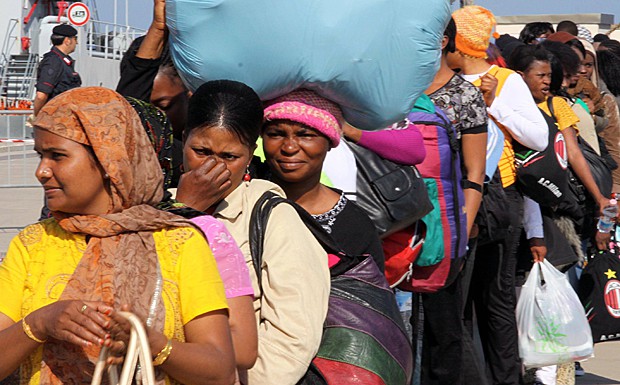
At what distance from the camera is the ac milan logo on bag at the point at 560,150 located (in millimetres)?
6145

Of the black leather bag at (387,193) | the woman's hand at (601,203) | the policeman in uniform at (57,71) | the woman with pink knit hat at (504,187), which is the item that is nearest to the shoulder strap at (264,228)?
the black leather bag at (387,193)

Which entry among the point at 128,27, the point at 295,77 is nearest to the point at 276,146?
the point at 295,77

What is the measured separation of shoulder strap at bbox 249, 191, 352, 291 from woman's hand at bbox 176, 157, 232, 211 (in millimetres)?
117

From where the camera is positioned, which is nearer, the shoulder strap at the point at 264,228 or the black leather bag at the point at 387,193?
the shoulder strap at the point at 264,228

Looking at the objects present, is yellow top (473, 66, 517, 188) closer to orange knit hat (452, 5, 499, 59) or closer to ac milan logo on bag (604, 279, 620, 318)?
orange knit hat (452, 5, 499, 59)

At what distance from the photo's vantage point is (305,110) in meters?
3.61

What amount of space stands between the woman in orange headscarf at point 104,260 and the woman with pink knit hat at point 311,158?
41.0 inches

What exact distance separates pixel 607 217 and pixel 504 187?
1186 mm

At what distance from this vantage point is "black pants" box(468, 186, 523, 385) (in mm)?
6137

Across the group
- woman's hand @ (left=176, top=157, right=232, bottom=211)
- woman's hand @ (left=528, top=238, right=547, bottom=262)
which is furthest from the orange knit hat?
woman's hand @ (left=176, top=157, right=232, bottom=211)

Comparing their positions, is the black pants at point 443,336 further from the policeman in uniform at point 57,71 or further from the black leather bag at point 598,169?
the policeman in uniform at point 57,71

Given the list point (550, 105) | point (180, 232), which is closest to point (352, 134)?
point (180, 232)

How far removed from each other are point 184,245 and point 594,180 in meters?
4.78

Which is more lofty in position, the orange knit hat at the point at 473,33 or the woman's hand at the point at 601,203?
the orange knit hat at the point at 473,33
